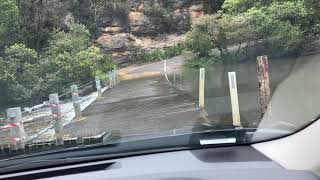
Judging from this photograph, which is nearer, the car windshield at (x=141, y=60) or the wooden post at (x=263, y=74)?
the car windshield at (x=141, y=60)

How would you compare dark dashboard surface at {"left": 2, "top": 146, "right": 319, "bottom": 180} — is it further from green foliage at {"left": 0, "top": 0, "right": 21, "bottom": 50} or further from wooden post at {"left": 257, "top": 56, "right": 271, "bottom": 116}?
wooden post at {"left": 257, "top": 56, "right": 271, "bottom": 116}

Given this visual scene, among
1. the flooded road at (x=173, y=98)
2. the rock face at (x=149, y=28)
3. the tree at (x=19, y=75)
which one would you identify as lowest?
the flooded road at (x=173, y=98)

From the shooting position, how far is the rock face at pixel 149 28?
Answer: 141 inches

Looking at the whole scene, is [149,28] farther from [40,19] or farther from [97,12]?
[40,19]

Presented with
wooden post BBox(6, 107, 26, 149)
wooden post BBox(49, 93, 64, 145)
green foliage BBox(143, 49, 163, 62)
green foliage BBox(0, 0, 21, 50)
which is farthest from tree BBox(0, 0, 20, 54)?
green foliage BBox(143, 49, 163, 62)

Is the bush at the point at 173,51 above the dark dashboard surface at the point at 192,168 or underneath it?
above

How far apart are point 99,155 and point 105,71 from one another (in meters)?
1.61

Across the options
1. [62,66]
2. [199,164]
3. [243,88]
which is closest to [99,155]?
[199,164]

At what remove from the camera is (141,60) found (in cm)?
407

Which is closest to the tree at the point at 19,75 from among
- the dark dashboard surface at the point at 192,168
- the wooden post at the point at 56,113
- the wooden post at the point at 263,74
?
the wooden post at the point at 56,113

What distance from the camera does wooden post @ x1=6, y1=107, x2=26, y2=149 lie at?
3.32m

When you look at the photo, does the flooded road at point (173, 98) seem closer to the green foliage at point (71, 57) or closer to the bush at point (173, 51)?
the bush at point (173, 51)

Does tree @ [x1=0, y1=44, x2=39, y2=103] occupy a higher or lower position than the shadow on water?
higher

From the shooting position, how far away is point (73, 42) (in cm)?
350
